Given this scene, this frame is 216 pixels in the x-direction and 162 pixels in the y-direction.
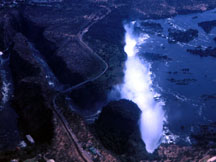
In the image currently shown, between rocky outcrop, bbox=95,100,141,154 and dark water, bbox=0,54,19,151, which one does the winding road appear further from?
dark water, bbox=0,54,19,151

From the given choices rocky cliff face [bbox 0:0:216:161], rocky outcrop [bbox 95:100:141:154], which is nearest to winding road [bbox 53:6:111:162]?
rocky cliff face [bbox 0:0:216:161]

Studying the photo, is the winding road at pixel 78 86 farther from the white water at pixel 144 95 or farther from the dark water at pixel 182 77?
the dark water at pixel 182 77

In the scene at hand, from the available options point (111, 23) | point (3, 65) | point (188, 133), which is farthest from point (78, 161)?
point (111, 23)

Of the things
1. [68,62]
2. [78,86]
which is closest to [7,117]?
[78,86]

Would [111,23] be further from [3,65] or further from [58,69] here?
[3,65]

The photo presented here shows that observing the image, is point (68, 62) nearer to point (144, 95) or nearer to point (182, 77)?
point (144, 95)

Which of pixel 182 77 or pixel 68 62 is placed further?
pixel 182 77
